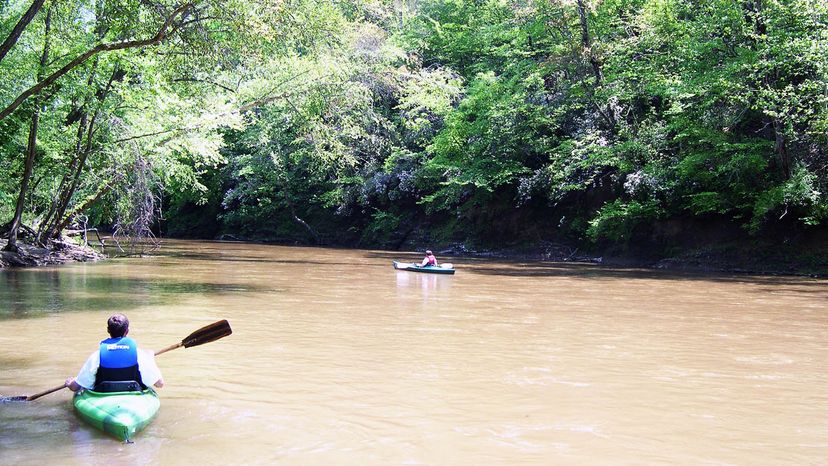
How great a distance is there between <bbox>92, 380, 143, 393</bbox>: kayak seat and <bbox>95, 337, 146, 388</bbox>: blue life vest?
1.0 inches

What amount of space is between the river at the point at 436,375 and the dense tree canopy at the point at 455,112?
4.78 metres

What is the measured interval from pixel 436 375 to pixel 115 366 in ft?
11.2

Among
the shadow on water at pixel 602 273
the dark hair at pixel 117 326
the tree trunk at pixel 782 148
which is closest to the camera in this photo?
the dark hair at pixel 117 326

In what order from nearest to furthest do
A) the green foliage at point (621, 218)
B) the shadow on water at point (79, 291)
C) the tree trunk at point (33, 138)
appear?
the shadow on water at point (79, 291), the tree trunk at point (33, 138), the green foliage at point (621, 218)

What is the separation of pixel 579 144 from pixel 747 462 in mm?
21406

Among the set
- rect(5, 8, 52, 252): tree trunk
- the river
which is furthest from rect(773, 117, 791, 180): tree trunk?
rect(5, 8, 52, 252): tree trunk

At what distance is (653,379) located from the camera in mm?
8227

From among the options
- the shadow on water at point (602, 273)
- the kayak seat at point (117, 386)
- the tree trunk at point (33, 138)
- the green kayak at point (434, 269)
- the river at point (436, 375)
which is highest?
the tree trunk at point (33, 138)

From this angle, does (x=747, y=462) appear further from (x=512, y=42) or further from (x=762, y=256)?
(x=512, y=42)

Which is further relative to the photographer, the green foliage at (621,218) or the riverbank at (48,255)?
the green foliage at (621,218)

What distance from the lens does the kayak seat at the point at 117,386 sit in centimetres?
645

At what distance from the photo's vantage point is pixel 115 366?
644cm

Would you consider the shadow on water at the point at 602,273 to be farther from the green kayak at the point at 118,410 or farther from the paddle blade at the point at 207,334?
the green kayak at the point at 118,410

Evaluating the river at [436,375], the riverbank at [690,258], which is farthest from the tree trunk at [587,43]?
the river at [436,375]
